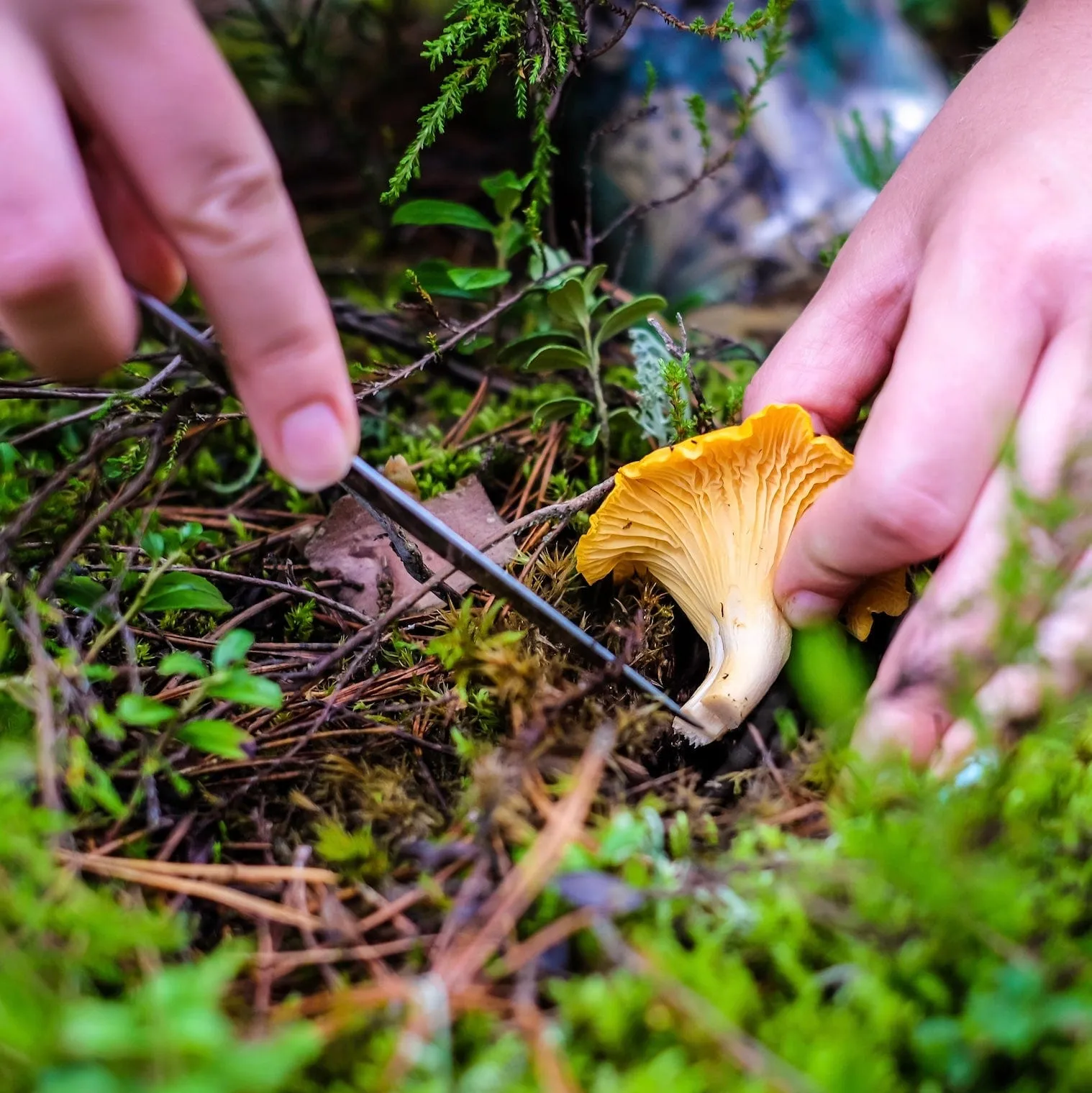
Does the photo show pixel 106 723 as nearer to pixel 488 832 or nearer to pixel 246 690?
pixel 246 690

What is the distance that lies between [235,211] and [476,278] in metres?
1.29

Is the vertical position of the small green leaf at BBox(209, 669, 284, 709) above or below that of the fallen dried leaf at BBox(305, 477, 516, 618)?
above

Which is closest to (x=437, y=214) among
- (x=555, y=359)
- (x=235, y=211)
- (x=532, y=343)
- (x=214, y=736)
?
(x=532, y=343)

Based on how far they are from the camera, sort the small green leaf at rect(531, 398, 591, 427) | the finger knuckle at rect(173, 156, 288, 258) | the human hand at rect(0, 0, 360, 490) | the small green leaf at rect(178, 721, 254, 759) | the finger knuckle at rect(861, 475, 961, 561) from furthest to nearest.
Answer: the small green leaf at rect(531, 398, 591, 427) < the finger knuckle at rect(861, 475, 961, 561) < the small green leaf at rect(178, 721, 254, 759) < the finger knuckle at rect(173, 156, 288, 258) < the human hand at rect(0, 0, 360, 490)

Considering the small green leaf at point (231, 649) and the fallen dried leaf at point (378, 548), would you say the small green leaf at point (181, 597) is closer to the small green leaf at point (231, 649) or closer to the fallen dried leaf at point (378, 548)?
the small green leaf at point (231, 649)

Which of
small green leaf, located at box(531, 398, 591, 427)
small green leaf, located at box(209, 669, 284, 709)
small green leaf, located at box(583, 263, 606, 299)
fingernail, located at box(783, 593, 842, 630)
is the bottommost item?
fingernail, located at box(783, 593, 842, 630)

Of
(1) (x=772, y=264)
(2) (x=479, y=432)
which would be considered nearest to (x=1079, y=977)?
(2) (x=479, y=432)

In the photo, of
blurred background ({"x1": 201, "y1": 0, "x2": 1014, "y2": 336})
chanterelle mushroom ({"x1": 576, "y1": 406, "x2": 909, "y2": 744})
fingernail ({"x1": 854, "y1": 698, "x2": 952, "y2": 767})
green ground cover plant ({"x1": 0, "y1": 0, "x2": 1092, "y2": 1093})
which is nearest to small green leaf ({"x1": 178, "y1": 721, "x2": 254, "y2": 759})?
green ground cover plant ({"x1": 0, "y1": 0, "x2": 1092, "y2": 1093})

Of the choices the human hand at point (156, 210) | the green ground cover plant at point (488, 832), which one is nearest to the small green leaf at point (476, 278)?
the green ground cover plant at point (488, 832)

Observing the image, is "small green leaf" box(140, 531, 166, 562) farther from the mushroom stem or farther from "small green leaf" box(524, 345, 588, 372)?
the mushroom stem

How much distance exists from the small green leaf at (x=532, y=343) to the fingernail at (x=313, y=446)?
3.58ft

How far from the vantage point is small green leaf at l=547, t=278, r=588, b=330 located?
2441 millimetres

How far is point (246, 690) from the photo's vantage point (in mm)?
1557

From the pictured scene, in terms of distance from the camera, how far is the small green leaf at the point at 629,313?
7.96ft
